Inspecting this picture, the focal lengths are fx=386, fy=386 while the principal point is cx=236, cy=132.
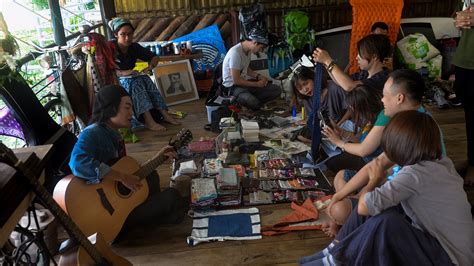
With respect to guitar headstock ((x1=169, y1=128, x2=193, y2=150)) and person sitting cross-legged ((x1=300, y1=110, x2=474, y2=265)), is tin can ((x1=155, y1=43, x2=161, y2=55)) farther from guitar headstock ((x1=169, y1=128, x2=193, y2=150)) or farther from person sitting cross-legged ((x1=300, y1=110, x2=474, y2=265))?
person sitting cross-legged ((x1=300, y1=110, x2=474, y2=265))

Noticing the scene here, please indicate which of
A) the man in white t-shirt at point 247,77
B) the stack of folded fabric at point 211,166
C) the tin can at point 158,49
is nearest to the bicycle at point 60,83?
the stack of folded fabric at point 211,166

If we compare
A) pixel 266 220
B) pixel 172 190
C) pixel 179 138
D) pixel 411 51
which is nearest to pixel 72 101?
pixel 179 138

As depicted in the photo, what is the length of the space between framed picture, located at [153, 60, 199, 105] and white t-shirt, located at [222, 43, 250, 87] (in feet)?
2.99

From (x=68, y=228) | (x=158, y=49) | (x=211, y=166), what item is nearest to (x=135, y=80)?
(x=158, y=49)

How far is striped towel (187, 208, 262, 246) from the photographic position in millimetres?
2324

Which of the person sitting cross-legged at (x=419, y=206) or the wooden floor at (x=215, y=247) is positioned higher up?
the person sitting cross-legged at (x=419, y=206)

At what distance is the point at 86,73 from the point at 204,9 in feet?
10.0

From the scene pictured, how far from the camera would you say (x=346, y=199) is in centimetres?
213

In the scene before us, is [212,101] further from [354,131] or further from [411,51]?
[411,51]

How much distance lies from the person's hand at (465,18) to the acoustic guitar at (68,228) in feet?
8.42

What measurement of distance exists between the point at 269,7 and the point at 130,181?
4.54 m

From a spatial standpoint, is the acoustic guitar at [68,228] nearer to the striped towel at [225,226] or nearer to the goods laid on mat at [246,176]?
the striped towel at [225,226]

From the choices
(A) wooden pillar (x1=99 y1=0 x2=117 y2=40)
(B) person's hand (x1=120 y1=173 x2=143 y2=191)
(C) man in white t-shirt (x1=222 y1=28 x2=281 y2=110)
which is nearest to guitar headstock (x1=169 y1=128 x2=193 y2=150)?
(B) person's hand (x1=120 y1=173 x2=143 y2=191)

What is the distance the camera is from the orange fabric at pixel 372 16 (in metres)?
4.66
